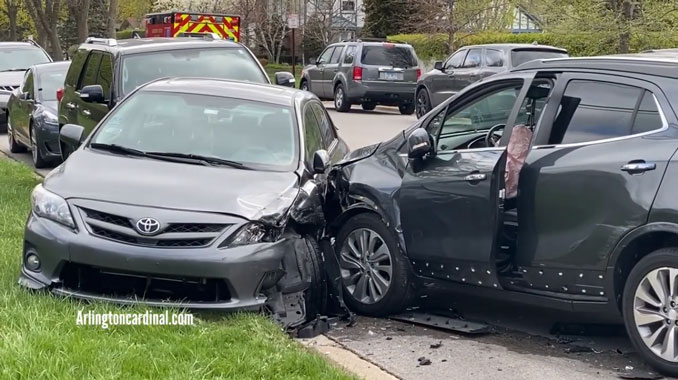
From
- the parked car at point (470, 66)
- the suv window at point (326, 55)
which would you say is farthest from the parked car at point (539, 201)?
the suv window at point (326, 55)

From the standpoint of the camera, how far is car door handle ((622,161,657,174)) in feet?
17.2

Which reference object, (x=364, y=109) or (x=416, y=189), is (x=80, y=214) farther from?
(x=364, y=109)

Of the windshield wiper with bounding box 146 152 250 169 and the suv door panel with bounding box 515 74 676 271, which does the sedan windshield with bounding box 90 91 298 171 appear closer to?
the windshield wiper with bounding box 146 152 250 169

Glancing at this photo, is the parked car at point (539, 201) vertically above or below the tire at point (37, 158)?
above

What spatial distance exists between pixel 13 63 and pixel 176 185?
16901 mm

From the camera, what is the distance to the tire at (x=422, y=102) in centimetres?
2214

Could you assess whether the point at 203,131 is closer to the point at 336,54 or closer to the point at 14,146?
the point at 14,146

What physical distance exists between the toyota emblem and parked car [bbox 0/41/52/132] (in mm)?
15468

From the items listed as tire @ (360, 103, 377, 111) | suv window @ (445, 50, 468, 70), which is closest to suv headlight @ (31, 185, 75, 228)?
suv window @ (445, 50, 468, 70)

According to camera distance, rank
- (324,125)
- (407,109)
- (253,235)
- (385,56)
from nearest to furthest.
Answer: (253,235) < (324,125) < (385,56) < (407,109)

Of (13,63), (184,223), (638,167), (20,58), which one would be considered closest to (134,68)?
(184,223)

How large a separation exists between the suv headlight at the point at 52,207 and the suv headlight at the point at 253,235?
3.30ft

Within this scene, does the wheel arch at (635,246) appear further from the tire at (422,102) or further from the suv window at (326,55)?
the suv window at (326,55)

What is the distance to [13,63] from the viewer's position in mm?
21516
